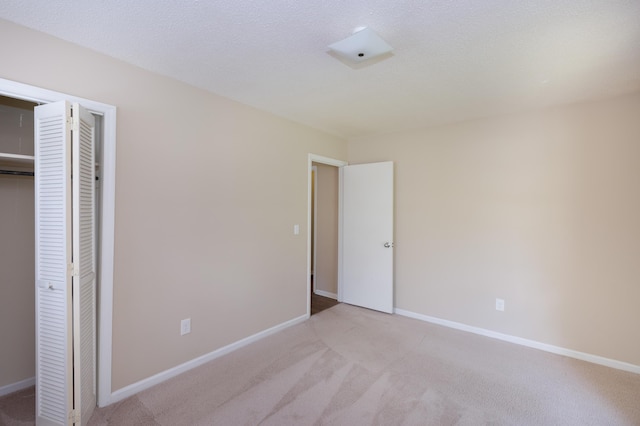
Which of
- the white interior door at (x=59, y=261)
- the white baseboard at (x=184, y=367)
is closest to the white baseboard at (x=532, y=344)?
the white baseboard at (x=184, y=367)

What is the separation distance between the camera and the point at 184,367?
248 cm

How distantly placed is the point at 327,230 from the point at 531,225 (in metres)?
2.60

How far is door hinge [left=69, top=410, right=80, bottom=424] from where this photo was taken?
1675 millimetres

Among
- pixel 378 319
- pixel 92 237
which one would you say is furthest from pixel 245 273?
pixel 378 319

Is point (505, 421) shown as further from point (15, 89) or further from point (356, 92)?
point (15, 89)

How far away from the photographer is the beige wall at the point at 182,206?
6.73ft

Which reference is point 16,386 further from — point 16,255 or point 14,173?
point 14,173

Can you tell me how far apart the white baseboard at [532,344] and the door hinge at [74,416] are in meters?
3.21

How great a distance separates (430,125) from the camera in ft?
11.8

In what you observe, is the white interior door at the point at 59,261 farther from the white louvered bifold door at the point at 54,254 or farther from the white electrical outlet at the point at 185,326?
the white electrical outlet at the point at 185,326

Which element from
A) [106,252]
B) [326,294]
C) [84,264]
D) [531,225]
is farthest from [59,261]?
[531,225]

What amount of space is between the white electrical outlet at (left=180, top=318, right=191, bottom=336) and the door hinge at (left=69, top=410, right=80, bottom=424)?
82 centimetres

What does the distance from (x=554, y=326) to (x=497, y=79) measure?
237 cm

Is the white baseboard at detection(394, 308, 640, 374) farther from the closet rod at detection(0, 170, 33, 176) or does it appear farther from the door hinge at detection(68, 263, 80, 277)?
the closet rod at detection(0, 170, 33, 176)
